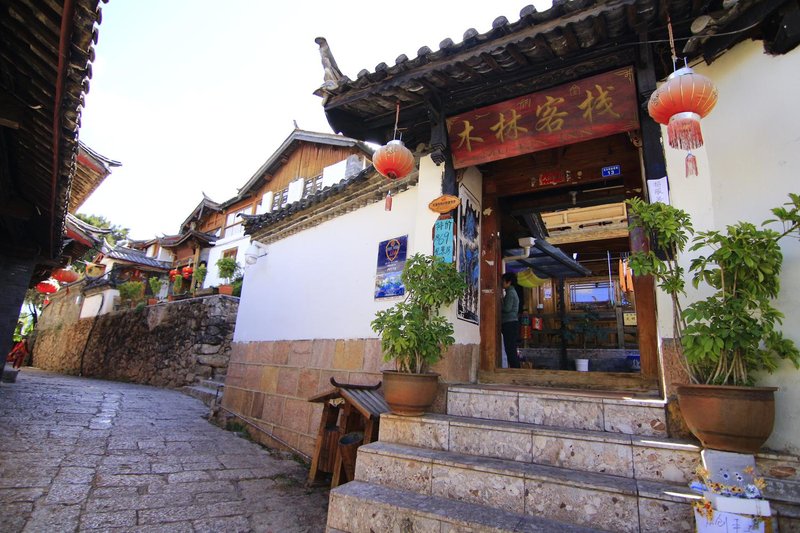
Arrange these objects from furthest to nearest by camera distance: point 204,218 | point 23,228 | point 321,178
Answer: point 204,218, point 321,178, point 23,228

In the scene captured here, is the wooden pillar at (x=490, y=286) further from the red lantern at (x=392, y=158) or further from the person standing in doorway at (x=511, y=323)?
the red lantern at (x=392, y=158)

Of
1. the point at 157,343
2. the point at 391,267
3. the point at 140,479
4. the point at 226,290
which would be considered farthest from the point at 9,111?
the point at 157,343

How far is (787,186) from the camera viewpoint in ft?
9.00

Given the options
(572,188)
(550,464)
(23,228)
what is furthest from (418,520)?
(23,228)

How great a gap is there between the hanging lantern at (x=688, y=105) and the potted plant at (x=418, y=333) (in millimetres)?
2082

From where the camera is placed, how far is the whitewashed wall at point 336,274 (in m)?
4.68

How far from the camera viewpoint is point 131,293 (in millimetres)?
18875

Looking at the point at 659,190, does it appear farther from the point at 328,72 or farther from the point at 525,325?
the point at 525,325

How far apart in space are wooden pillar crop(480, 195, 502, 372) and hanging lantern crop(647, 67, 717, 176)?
251cm

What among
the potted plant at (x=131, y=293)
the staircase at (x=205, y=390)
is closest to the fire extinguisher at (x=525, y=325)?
the staircase at (x=205, y=390)

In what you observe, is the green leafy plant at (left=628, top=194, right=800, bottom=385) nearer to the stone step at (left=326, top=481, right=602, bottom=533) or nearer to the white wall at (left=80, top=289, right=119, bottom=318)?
the stone step at (left=326, top=481, right=602, bottom=533)

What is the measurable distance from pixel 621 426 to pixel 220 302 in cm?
1352

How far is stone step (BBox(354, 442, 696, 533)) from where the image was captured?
216cm

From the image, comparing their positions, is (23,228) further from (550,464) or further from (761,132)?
(761,132)
